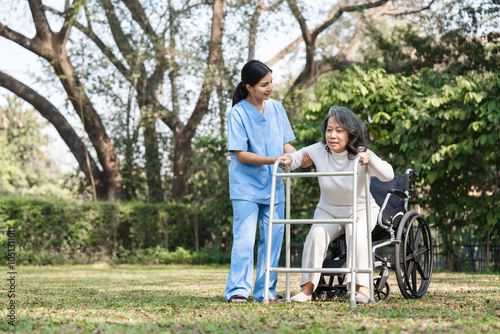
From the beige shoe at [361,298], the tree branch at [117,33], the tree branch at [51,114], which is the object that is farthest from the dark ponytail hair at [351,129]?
the tree branch at [51,114]

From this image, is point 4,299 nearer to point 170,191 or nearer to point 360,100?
point 360,100

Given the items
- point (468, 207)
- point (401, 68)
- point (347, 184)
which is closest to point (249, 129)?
point (347, 184)

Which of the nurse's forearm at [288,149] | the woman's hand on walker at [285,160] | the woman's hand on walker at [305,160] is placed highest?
the nurse's forearm at [288,149]

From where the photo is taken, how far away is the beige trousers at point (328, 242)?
3.85m

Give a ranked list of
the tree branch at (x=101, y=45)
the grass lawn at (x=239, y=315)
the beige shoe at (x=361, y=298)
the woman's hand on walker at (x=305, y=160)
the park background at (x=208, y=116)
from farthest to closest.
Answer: the tree branch at (x=101, y=45) → the park background at (x=208, y=116) → the woman's hand on walker at (x=305, y=160) → the beige shoe at (x=361, y=298) → the grass lawn at (x=239, y=315)

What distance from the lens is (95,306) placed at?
366 centimetres

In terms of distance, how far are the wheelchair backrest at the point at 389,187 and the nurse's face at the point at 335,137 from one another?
0.61 meters

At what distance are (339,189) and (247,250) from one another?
71 cm

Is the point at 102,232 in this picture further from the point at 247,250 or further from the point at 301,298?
the point at 301,298

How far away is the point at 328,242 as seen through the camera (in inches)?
155

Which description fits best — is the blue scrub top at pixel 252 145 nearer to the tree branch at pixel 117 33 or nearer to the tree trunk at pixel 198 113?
the tree trunk at pixel 198 113

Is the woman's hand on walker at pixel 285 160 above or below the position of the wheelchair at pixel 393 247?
above

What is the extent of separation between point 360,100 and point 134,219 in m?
5.82

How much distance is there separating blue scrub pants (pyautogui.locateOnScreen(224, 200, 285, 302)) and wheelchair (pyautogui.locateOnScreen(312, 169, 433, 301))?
364mm
